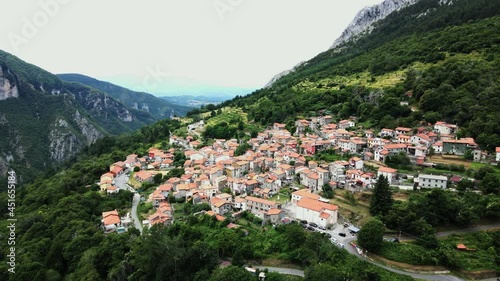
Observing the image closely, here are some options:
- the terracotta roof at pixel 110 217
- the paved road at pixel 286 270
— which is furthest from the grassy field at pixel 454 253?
the terracotta roof at pixel 110 217

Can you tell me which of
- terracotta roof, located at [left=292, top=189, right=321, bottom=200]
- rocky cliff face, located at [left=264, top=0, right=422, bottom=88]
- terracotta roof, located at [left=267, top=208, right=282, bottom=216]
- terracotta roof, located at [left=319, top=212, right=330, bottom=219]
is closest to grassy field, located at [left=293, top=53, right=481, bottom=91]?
terracotta roof, located at [left=292, top=189, right=321, bottom=200]

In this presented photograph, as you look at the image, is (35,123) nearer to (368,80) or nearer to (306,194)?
(368,80)

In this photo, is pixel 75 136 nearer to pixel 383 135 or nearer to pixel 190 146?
pixel 190 146

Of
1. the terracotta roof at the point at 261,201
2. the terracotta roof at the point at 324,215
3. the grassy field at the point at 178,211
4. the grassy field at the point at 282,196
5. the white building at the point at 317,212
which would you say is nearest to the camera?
the terracotta roof at the point at 324,215

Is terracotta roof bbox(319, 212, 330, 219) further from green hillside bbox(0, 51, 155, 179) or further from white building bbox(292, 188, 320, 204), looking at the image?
green hillside bbox(0, 51, 155, 179)

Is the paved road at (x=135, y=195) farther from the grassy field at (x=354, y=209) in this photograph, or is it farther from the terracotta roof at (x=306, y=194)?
the grassy field at (x=354, y=209)

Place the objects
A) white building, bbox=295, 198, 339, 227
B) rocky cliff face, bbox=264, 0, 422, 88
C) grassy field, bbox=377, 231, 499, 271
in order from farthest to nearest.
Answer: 1. rocky cliff face, bbox=264, 0, 422, 88
2. white building, bbox=295, 198, 339, 227
3. grassy field, bbox=377, 231, 499, 271

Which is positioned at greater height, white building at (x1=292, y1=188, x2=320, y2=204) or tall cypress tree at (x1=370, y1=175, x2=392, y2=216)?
tall cypress tree at (x1=370, y1=175, x2=392, y2=216)
